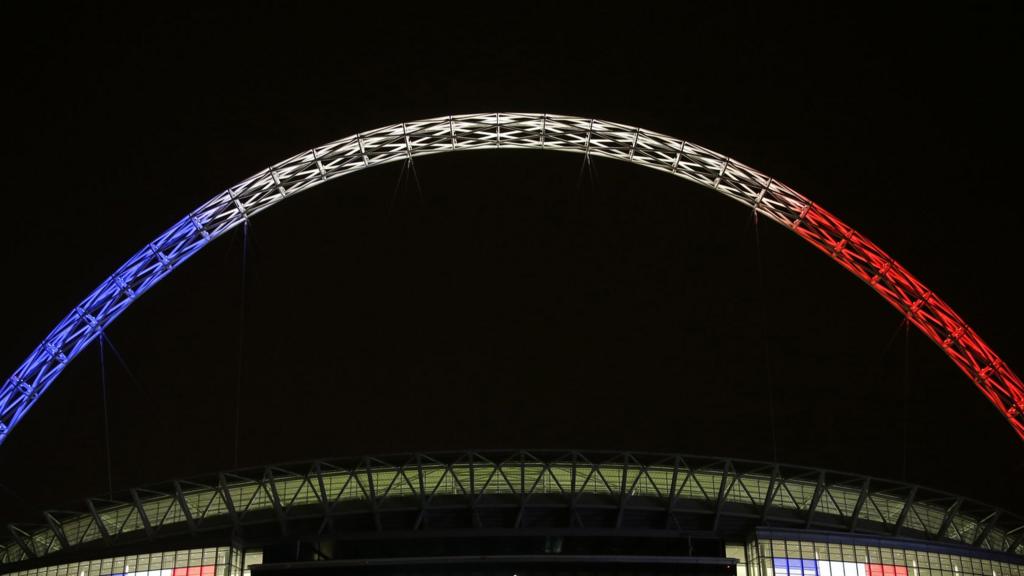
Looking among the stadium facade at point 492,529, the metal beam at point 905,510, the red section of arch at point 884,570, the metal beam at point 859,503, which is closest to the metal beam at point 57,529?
the stadium facade at point 492,529

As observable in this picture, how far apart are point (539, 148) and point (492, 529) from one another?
34.4 m

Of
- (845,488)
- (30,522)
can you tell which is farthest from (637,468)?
(30,522)

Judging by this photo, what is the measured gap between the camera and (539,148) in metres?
37.1

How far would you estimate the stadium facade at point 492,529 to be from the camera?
63.2 m

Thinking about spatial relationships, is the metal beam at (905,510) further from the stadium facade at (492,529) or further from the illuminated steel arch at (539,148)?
the illuminated steel arch at (539,148)

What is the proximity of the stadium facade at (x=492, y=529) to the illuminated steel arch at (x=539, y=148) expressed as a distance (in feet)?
94.3

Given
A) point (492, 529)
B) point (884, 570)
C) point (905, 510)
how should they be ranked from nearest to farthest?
point (492, 529), point (884, 570), point (905, 510)

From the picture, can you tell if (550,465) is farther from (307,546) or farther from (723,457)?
(307,546)

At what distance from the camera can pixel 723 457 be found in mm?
64875

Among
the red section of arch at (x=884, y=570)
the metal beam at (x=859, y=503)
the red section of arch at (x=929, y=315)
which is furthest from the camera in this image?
the red section of arch at (x=884, y=570)

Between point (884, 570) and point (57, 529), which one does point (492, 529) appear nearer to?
point (884, 570)

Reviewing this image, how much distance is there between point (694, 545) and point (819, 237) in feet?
113

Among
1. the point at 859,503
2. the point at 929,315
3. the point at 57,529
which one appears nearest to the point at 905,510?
the point at 859,503

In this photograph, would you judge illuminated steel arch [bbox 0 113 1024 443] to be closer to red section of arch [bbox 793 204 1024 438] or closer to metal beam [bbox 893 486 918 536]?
red section of arch [bbox 793 204 1024 438]
